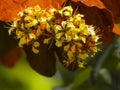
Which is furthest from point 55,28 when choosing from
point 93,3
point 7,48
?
point 7,48

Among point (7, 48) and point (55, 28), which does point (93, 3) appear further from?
point (7, 48)

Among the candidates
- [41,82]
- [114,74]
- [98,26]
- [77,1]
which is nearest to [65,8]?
[77,1]

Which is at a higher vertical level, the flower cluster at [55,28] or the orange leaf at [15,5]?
the orange leaf at [15,5]

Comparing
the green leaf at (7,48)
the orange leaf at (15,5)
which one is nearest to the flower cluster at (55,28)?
the orange leaf at (15,5)

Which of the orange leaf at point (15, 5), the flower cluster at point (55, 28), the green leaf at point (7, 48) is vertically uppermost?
the orange leaf at point (15, 5)

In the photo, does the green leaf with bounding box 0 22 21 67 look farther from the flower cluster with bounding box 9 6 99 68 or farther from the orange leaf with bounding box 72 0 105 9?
the orange leaf with bounding box 72 0 105 9

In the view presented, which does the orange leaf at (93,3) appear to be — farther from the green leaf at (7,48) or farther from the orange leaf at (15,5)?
the green leaf at (7,48)

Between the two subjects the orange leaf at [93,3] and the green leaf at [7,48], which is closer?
the orange leaf at [93,3]

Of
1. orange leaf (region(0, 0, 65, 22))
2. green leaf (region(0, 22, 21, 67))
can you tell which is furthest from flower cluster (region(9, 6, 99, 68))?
green leaf (region(0, 22, 21, 67))
